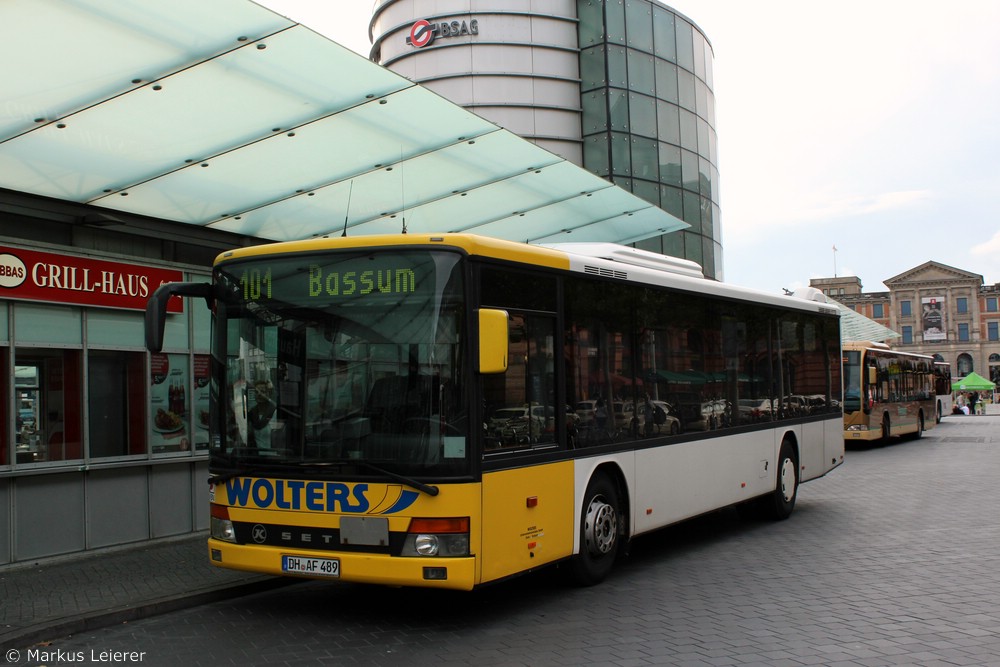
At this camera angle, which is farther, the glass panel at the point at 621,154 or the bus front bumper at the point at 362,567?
the glass panel at the point at 621,154

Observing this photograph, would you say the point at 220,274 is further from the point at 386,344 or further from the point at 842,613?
the point at 842,613

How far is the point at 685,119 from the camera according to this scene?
35.7 metres

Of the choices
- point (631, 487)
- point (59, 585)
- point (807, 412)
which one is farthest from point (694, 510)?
point (59, 585)

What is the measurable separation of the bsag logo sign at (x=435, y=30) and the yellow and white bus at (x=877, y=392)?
1784 centimetres

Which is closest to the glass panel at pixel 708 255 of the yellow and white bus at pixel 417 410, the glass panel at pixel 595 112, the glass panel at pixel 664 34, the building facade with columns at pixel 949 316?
the glass panel at pixel 595 112

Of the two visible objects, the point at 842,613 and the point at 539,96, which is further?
the point at 539,96

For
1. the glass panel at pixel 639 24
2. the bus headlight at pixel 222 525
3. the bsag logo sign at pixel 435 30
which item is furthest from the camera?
the bsag logo sign at pixel 435 30

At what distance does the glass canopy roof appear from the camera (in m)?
7.79

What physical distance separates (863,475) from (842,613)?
41.3 feet

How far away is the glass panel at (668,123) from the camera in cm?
3466

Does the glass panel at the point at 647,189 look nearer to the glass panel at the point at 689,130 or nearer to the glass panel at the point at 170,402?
the glass panel at the point at 689,130

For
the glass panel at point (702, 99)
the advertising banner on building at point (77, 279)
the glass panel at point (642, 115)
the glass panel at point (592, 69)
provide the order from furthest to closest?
the glass panel at point (702, 99) → the glass panel at point (592, 69) → the glass panel at point (642, 115) → the advertising banner on building at point (77, 279)

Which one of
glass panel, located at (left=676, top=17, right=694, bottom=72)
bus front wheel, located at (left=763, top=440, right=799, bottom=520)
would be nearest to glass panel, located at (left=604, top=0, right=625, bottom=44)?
glass panel, located at (left=676, top=17, right=694, bottom=72)

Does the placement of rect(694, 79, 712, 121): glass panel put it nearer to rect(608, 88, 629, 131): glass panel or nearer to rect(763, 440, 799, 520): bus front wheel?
rect(608, 88, 629, 131): glass panel
